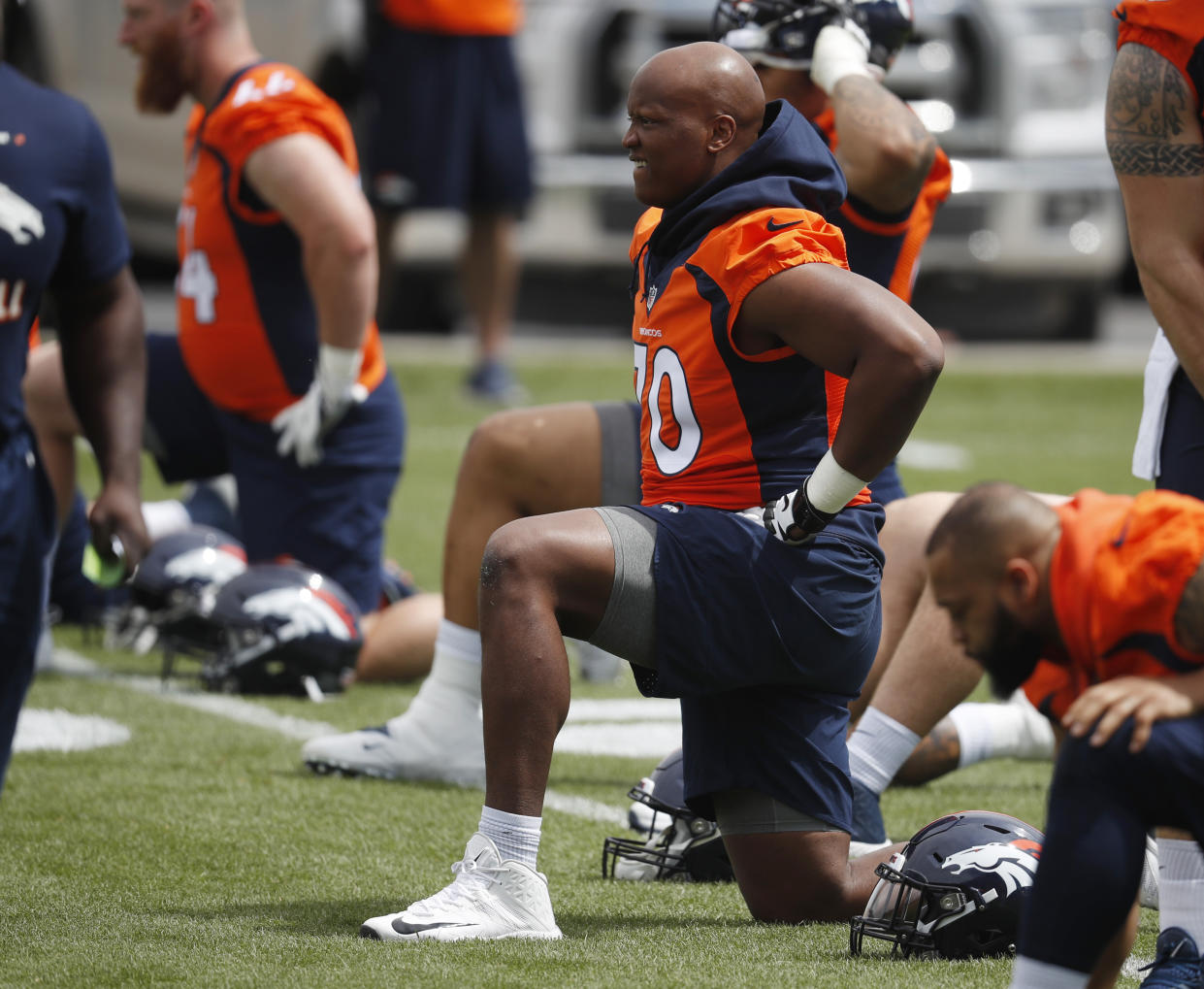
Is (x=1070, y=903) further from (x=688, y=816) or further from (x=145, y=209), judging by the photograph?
(x=145, y=209)

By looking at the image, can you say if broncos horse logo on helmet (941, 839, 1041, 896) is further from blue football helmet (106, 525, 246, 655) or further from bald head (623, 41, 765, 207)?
blue football helmet (106, 525, 246, 655)

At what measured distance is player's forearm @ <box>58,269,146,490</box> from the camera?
3.72 m

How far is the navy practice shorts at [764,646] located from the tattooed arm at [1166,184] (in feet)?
1.92

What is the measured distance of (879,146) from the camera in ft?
13.4

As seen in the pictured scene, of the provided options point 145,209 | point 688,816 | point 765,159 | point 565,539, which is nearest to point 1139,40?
point 765,159

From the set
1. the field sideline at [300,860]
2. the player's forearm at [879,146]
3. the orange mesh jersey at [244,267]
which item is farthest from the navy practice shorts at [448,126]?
the player's forearm at [879,146]

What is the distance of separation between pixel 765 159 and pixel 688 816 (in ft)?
4.10

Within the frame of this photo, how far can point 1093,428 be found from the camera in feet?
35.6

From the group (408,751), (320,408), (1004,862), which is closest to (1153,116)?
(1004,862)

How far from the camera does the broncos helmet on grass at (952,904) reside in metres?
3.23

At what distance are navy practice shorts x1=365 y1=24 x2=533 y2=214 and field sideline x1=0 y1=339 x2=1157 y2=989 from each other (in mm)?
4382

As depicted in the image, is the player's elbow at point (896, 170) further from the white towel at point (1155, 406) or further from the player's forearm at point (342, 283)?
the player's forearm at point (342, 283)

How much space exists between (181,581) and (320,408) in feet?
→ 2.23

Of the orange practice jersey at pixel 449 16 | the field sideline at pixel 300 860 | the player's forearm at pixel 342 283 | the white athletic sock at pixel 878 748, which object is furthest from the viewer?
the orange practice jersey at pixel 449 16
